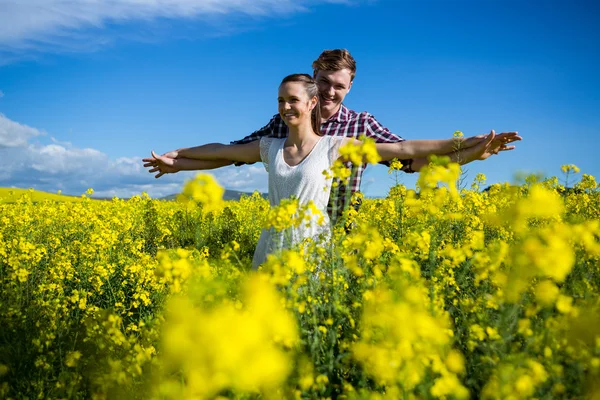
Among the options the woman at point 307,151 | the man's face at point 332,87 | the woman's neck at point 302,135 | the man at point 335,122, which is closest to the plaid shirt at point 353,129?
the man at point 335,122

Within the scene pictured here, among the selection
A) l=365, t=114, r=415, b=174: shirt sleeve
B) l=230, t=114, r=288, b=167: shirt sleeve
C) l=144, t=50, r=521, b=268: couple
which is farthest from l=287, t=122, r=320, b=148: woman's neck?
l=230, t=114, r=288, b=167: shirt sleeve

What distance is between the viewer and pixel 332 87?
4953mm

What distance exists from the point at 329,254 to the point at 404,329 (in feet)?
4.63

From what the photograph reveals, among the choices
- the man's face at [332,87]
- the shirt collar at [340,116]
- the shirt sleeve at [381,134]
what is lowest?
the shirt sleeve at [381,134]

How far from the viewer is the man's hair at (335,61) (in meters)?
4.89

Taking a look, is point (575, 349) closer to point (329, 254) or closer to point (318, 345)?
point (318, 345)

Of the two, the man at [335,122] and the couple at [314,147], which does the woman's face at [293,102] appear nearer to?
the couple at [314,147]

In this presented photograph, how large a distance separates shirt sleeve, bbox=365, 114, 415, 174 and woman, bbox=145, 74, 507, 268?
1.77 feet

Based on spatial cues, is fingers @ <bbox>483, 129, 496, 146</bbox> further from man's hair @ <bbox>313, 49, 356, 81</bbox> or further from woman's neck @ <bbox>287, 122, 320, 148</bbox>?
man's hair @ <bbox>313, 49, 356, 81</bbox>

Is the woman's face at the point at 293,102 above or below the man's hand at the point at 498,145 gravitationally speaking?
above

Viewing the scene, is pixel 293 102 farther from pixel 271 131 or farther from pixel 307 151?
pixel 271 131

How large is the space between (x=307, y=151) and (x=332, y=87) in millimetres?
1090

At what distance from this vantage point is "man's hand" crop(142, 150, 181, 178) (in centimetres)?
508

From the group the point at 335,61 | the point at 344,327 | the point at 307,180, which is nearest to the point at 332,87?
the point at 335,61
